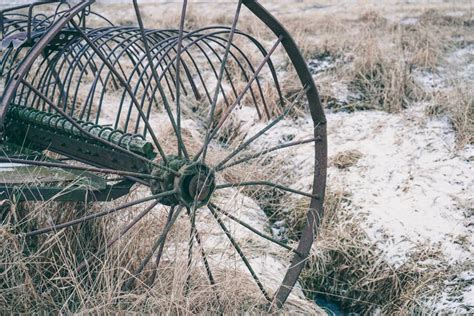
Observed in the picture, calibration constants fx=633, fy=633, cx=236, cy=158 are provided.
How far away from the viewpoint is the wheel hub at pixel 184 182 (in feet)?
8.38

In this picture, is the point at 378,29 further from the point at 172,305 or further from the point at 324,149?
the point at 172,305

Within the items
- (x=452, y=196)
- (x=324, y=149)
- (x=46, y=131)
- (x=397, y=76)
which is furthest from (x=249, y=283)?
(x=397, y=76)

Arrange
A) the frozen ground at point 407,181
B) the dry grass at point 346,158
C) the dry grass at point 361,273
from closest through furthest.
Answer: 1. the dry grass at point 361,273
2. the frozen ground at point 407,181
3. the dry grass at point 346,158

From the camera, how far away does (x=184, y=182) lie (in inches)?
101

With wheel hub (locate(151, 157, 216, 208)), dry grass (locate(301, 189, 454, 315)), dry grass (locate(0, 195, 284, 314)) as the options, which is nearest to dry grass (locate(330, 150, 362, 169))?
dry grass (locate(301, 189, 454, 315))

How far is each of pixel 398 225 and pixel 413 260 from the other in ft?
1.02

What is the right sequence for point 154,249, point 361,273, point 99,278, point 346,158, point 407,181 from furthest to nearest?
point 346,158
point 407,181
point 361,273
point 99,278
point 154,249

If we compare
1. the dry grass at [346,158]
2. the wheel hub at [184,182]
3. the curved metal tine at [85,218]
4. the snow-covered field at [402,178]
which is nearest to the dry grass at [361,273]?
the snow-covered field at [402,178]

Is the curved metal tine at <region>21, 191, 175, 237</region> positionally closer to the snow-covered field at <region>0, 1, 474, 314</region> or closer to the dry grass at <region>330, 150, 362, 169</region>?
the snow-covered field at <region>0, 1, 474, 314</region>

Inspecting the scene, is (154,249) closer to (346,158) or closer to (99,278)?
(99,278)

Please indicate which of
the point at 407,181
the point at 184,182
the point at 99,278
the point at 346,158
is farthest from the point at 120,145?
the point at 346,158

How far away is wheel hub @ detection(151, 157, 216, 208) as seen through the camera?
101 inches

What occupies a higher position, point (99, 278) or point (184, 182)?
point (184, 182)

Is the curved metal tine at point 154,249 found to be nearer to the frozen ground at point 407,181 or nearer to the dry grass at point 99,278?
the dry grass at point 99,278
